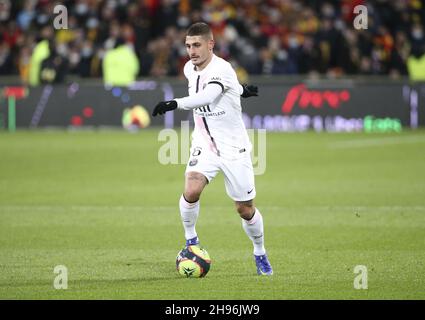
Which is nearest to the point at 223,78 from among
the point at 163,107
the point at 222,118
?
the point at 222,118

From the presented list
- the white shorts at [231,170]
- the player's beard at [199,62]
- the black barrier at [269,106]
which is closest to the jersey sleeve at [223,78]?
the player's beard at [199,62]

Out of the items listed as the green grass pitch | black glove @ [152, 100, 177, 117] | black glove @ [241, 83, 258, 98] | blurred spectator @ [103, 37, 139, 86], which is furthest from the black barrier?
black glove @ [152, 100, 177, 117]

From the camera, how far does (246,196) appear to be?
909cm

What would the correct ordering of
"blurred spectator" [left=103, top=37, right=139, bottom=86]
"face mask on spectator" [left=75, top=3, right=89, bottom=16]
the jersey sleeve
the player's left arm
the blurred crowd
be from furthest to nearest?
"face mask on spectator" [left=75, top=3, right=89, bottom=16]
the blurred crowd
"blurred spectator" [left=103, top=37, right=139, bottom=86]
the jersey sleeve
the player's left arm

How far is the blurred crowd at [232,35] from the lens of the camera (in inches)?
1067

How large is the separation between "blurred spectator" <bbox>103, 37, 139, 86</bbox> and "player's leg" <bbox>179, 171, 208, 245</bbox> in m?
16.8

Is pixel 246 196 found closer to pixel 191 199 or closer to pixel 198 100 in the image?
pixel 191 199

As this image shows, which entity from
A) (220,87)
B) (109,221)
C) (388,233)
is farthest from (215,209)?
(220,87)

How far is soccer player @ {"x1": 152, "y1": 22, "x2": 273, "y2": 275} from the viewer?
9.05 metres

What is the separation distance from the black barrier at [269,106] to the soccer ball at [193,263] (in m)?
15.5

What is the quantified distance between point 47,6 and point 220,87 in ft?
70.9

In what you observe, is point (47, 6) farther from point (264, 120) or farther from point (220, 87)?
point (220, 87)

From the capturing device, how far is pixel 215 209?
14.0 m

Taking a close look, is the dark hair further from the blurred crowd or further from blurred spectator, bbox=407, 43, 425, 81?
blurred spectator, bbox=407, 43, 425, 81
